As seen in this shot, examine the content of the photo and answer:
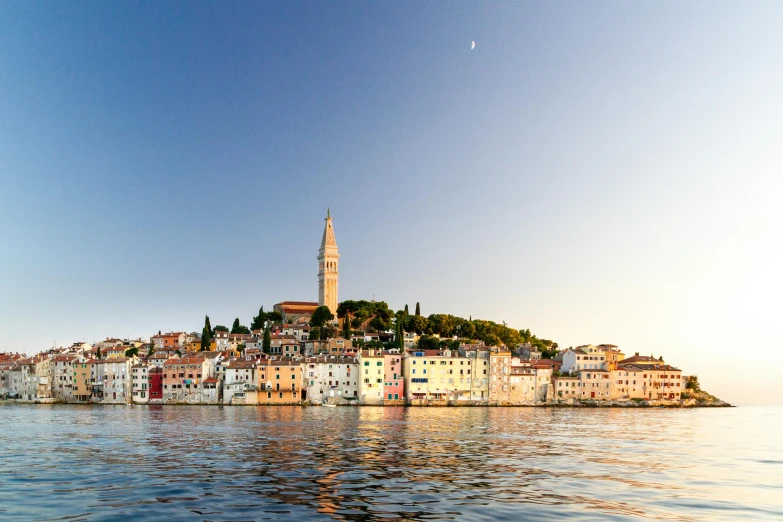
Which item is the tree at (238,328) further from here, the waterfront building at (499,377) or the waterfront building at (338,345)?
the waterfront building at (499,377)

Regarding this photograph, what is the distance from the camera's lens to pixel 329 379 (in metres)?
93.4

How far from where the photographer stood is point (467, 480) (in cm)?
2211

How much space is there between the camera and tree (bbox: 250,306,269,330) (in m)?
125

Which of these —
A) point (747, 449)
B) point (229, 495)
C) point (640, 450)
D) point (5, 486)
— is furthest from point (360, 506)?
point (747, 449)

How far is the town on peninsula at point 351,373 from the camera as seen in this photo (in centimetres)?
9200

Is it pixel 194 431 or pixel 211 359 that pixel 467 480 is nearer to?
pixel 194 431

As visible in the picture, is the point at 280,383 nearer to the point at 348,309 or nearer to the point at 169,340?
the point at 348,309

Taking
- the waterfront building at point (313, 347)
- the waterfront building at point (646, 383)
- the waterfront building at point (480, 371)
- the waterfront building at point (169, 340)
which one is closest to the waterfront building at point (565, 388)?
the waterfront building at point (646, 383)

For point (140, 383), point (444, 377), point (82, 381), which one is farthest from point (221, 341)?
point (444, 377)

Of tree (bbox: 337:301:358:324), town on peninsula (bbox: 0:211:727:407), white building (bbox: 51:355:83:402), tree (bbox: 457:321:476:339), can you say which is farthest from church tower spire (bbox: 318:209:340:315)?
white building (bbox: 51:355:83:402)

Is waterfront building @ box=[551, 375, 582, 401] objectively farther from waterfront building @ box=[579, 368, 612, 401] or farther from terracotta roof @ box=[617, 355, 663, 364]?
terracotta roof @ box=[617, 355, 663, 364]

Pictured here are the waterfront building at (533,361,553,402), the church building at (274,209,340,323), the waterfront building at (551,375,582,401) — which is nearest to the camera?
the waterfront building at (533,361,553,402)

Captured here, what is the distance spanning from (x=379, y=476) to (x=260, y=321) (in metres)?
106

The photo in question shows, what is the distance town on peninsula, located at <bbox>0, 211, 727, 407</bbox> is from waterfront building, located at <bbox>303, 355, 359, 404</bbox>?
137 millimetres
